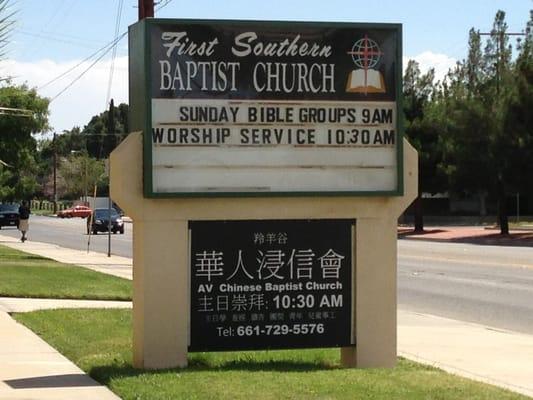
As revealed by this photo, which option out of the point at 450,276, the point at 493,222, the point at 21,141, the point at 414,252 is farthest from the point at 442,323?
the point at 493,222

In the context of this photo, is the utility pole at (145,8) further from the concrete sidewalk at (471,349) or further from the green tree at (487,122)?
the green tree at (487,122)

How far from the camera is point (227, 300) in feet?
29.7

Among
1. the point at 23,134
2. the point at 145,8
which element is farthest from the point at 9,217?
the point at 145,8

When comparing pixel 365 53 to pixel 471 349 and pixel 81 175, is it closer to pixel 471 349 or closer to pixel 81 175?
pixel 471 349

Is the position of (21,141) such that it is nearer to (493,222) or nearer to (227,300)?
(227,300)

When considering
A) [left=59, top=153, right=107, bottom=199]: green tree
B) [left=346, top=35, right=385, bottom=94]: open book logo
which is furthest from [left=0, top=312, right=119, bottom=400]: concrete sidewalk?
[left=59, top=153, right=107, bottom=199]: green tree

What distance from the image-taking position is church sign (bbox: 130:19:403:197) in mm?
8867

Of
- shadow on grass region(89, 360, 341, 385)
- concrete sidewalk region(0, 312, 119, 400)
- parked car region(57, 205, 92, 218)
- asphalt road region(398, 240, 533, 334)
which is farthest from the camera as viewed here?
parked car region(57, 205, 92, 218)

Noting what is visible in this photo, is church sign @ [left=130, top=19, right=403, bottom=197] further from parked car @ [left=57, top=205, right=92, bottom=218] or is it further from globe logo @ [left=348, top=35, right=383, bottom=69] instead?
parked car @ [left=57, top=205, right=92, bottom=218]

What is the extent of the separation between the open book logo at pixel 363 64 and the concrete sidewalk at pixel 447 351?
294 centimetres

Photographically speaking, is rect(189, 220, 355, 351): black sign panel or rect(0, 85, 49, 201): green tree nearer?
rect(189, 220, 355, 351): black sign panel

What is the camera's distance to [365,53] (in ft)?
30.4

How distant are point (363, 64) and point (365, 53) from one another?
0.10 metres

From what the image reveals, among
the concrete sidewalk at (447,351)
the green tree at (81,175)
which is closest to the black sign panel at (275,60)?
the concrete sidewalk at (447,351)
